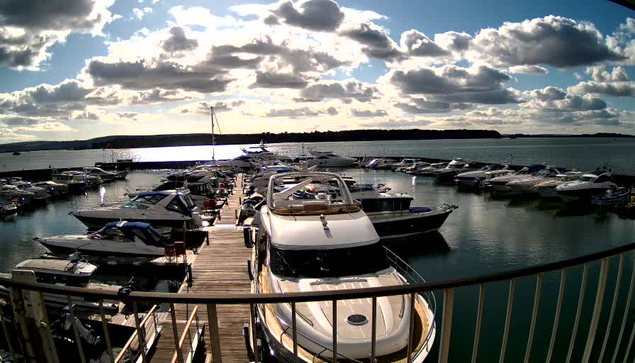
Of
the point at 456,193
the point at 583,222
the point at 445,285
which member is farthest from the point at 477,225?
the point at 445,285

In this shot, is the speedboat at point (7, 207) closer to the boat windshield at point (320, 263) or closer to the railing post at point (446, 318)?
the boat windshield at point (320, 263)

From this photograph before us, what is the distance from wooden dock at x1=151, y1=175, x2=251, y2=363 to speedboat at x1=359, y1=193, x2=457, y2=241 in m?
7.71

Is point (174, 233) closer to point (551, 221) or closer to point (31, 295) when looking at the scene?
point (31, 295)

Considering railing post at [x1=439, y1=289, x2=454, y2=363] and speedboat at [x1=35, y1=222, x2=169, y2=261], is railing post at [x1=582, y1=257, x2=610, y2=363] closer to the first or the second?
railing post at [x1=439, y1=289, x2=454, y2=363]

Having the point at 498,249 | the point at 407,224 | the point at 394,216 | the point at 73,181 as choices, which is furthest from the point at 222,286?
the point at 73,181

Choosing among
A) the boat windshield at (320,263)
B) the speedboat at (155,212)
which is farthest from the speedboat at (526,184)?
the boat windshield at (320,263)

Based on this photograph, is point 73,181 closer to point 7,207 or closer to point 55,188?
point 55,188

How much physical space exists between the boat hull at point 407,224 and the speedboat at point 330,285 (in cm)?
1163

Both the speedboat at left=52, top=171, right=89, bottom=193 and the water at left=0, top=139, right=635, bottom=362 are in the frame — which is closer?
the water at left=0, top=139, right=635, bottom=362

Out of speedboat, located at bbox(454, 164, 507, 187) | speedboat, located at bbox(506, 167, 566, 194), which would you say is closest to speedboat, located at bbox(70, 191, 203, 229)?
speedboat, located at bbox(506, 167, 566, 194)

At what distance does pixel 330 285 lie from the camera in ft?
25.6

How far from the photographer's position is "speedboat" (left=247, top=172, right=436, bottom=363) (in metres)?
6.34

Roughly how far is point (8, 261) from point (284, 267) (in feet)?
65.2

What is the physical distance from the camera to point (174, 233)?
75.0 ft
